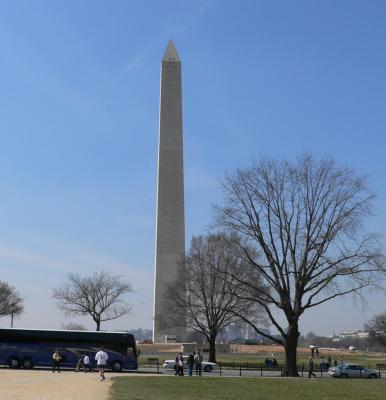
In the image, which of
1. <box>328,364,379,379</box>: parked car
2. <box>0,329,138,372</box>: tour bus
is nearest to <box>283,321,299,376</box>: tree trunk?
<box>328,364,379,379</box>: parked car

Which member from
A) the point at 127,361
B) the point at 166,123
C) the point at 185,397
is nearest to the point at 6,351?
the point at 127,361

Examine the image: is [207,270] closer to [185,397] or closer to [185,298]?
[185,298]

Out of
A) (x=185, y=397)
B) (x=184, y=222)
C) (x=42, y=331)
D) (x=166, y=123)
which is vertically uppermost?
(x=166, y=123)

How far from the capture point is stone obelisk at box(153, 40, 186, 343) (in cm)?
6962

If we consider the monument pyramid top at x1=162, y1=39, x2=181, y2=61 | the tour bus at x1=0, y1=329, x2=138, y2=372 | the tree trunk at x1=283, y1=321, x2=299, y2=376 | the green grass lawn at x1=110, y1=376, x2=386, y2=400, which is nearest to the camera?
the green grass lawn at x1=110, y1=376, x2=386, y2=400

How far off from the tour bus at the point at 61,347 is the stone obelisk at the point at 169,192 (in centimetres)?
2547

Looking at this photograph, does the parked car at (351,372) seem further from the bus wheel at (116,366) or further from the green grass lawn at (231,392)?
the green grass lawn at (231,392)

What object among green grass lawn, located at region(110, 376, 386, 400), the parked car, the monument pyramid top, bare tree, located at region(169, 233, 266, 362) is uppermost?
the monument pyramid top

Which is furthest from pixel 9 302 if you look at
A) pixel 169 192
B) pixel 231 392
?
pixel 231 392

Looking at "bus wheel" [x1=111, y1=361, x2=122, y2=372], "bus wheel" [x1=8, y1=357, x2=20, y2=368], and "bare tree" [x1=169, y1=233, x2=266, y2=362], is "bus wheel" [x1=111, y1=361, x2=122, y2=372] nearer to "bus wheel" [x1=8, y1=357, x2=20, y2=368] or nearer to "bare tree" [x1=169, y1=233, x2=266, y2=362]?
"bus wheel" [x1=8, y1=357, x2=20, y2=368]

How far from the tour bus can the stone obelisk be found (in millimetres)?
25471

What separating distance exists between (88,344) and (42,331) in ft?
10.8

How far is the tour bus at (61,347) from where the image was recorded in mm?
41875

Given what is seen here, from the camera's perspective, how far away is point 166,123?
234 ft
